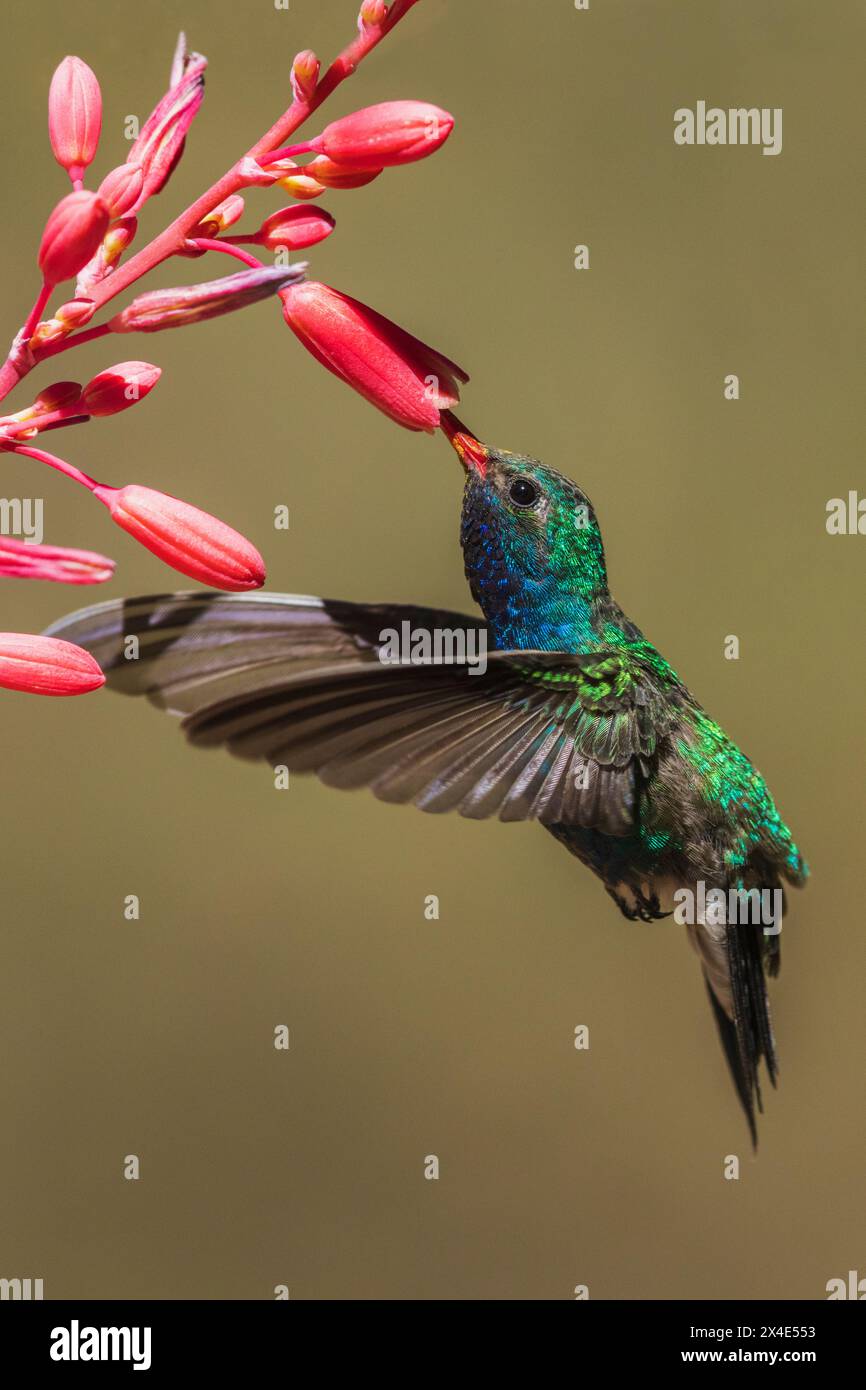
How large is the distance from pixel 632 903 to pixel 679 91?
2.01 m

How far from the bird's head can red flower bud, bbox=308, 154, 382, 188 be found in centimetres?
28

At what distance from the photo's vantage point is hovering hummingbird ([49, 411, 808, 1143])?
2.90 ft

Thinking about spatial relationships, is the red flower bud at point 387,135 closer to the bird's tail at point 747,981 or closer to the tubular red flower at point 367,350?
the tubular red flower at point 367,350

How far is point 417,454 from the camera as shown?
2570mm

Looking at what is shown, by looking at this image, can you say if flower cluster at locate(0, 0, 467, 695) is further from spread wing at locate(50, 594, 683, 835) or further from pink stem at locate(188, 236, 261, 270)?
spread wing at locate(50, 594, 683, 835)

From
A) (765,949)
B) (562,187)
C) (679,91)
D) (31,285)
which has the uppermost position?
(679,91)

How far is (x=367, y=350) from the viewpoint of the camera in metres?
0.75

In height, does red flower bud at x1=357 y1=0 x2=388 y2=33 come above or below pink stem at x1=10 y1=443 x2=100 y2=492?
above

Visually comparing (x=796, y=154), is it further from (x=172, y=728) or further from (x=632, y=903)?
(x=632, y=903)

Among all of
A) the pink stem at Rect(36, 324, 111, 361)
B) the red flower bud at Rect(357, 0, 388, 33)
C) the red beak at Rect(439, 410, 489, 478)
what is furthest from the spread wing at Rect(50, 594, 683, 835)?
the red flower bud at Rect(357, 0, 388, 33)

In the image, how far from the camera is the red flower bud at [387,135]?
0.69 meters

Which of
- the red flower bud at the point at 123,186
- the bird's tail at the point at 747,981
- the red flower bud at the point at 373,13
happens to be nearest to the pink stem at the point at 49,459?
the red flower bud at the point at 123,186

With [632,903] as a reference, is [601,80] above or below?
above

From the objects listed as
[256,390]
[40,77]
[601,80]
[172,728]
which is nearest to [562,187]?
[601,80]
